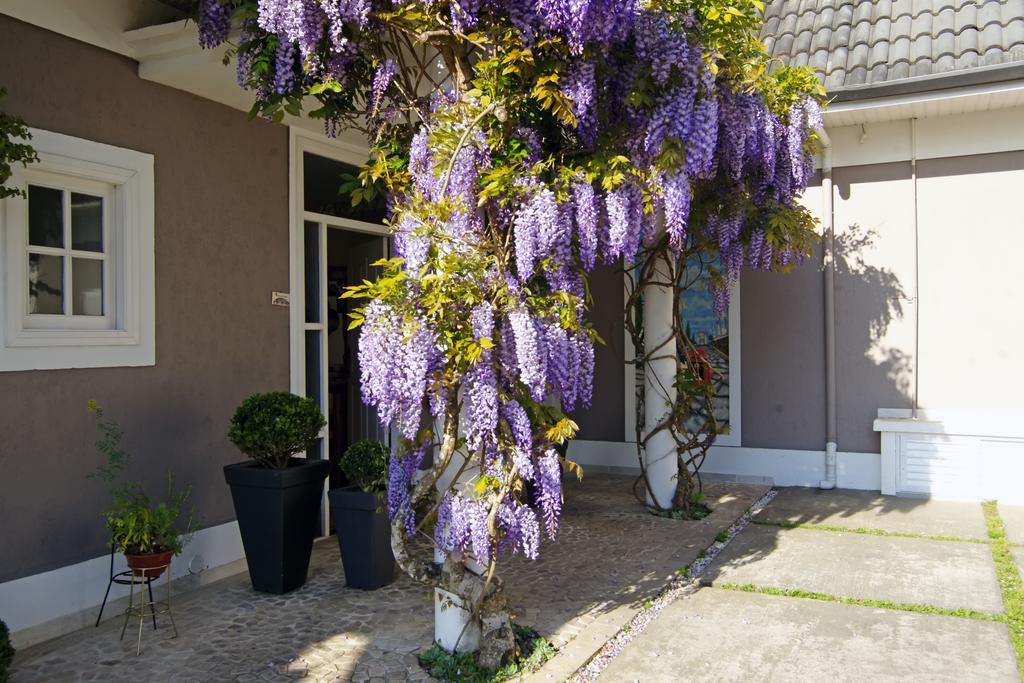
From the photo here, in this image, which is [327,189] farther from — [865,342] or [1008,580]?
[1008,580]

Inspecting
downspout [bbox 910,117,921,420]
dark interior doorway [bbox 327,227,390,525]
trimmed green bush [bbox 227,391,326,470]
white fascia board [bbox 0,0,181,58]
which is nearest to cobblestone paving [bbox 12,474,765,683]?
trimmed green bush [bbox 227,391,326,470]

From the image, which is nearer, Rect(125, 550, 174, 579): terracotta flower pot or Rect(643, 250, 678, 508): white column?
Rect(125, 550, 174, 579): terracotta flower pot

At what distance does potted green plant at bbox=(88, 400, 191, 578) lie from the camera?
3695 millimetres

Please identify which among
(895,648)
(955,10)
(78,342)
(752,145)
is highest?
(955,10)

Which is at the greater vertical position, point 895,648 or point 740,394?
→ point 740,394

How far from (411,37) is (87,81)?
179cm

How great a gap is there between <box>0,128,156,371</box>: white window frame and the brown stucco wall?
7cm

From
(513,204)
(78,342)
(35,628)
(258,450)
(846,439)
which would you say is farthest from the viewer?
(846,439)

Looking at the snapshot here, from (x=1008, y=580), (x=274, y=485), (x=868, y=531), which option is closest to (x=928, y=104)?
(x=868, y=531)

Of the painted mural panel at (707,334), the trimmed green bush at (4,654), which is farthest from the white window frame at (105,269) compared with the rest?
the painted mural panel at (707,334)

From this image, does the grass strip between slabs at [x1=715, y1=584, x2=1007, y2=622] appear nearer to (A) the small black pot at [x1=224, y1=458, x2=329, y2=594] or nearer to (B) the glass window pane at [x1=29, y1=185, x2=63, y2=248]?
(A) the small black pot at [x1=224, y1=458, x2=329, y2=594]

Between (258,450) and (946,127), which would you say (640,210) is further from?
(946,127)

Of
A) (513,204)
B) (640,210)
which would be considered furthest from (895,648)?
(513,204)

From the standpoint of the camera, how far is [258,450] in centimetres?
426
